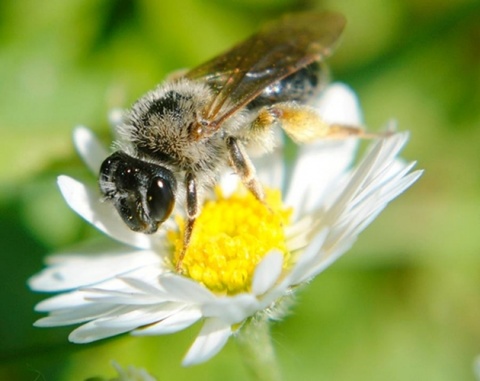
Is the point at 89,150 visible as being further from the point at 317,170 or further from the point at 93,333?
the point at 93,333

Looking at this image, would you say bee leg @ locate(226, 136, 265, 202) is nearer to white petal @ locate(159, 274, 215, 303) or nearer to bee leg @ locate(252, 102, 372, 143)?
bee leg @ locate(252, 102, 372, 143)

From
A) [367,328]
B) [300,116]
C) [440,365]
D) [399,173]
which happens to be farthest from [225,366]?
[399,173]

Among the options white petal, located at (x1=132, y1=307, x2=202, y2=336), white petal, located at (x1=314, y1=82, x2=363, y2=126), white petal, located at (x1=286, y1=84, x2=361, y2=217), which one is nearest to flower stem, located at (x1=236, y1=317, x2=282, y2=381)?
white petal, located at (x1=132, y1=307, x2=202, y2=336)

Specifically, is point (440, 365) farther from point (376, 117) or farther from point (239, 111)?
point (239, 111)

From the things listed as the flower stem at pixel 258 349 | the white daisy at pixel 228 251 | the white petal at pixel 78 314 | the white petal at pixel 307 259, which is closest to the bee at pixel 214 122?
the white daisy at pixel 228 251

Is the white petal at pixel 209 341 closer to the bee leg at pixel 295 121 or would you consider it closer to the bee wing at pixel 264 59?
the bee wing at pixel 264 59

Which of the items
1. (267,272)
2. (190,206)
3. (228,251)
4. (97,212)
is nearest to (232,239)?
(228,251)
